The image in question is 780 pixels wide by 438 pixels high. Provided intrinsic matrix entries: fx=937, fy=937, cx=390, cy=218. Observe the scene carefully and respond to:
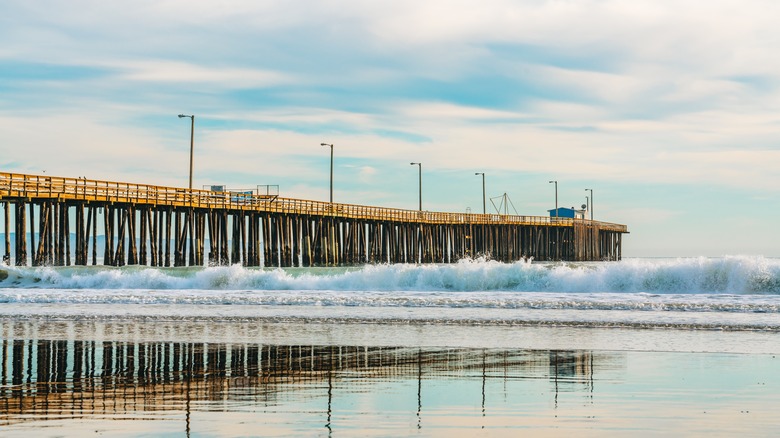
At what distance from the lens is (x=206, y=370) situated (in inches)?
468

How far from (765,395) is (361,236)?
53.9 m

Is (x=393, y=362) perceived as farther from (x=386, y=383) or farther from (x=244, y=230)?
(x=244, y=230)

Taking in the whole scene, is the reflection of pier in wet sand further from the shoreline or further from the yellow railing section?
the yellow railing section

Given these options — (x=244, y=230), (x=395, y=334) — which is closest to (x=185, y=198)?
(x=244, y=230)

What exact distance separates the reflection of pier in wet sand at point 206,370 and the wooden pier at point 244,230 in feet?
80.4

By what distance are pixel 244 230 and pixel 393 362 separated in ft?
125

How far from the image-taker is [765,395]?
33.0 feet

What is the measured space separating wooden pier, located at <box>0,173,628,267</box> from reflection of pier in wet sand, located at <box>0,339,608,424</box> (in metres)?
24.5

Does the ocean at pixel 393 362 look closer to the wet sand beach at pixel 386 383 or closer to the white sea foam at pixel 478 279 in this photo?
the wet sand beach at pixel 386 383

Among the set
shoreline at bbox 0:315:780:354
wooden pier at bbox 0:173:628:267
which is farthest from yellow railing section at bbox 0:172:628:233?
shoreline at bbox 0:315:780:354

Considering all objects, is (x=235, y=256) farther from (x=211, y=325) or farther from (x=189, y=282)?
(x=211, y=325)

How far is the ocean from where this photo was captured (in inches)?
344

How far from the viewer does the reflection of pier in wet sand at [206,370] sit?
9727mm

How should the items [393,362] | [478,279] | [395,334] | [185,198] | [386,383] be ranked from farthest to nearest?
[185,198] → [478,279] → [395,334] → [393,362] → [386,383]
